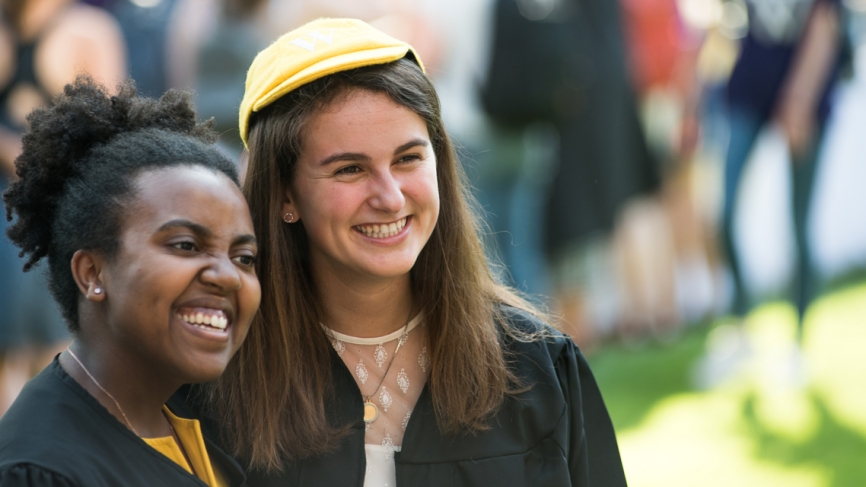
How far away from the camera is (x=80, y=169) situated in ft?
6.60

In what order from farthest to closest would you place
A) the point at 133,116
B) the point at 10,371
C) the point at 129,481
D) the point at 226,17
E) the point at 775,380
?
the point at 775,380 < the point at 226,17 < the point at 10,371 < the point at 133,116 < the point at 129,481

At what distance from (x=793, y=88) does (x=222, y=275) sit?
573 cm

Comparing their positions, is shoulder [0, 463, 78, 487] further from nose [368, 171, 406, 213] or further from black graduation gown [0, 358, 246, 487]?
nose [368, 171, 406, 213]

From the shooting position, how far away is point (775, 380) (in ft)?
21.0

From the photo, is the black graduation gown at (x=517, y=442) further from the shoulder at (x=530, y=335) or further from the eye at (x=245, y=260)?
the eye at (x=245, y=260)

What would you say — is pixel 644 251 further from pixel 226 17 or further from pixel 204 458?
pixel 204 458

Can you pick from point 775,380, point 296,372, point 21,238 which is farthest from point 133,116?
point 775,380

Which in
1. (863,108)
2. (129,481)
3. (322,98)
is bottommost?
(129,481)

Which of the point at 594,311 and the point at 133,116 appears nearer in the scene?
the point at 133,116

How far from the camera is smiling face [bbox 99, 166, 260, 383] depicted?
1880 mm

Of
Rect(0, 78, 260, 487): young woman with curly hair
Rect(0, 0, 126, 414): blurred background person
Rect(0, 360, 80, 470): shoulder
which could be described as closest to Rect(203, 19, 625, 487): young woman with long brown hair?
Rect(0, 78, 260, 487): young woman with curly hair

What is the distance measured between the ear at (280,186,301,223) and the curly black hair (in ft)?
1.36

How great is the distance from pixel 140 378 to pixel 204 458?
0.28 m

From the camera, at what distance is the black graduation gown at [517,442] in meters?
2.35
